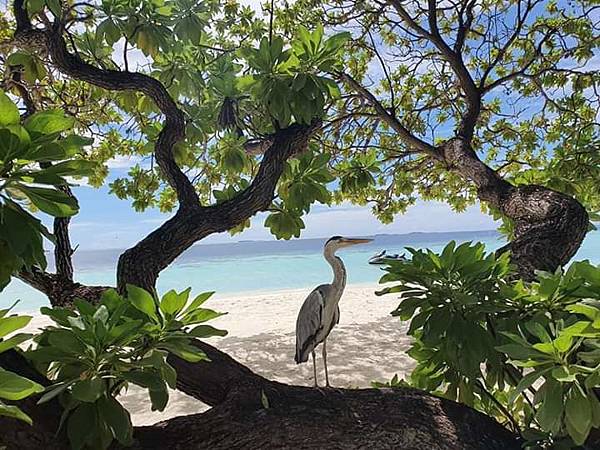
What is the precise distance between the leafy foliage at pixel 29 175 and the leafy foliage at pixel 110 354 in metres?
0.14

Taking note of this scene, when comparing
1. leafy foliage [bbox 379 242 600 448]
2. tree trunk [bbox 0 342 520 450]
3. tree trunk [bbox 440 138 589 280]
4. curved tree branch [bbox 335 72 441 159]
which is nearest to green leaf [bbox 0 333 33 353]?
tree trunk [bbox 0 342 520 450]

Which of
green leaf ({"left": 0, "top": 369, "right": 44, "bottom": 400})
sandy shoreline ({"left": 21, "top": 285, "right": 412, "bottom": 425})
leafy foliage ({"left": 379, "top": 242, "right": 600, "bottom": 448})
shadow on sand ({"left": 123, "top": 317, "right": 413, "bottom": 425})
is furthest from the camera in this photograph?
sandy shoreline ({"left": 21, "top": 285, "right": 412, "bottom": 425})

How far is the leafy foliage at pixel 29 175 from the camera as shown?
27.2 inches

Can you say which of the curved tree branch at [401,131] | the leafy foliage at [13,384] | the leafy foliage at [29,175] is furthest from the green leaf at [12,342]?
the curved tree branch at [401,131]

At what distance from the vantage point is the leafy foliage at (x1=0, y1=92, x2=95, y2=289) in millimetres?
692

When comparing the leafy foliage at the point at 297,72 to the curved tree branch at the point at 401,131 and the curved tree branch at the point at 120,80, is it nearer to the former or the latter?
the curved tree branch at the point at 120,80

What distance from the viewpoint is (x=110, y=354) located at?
0.78 meters

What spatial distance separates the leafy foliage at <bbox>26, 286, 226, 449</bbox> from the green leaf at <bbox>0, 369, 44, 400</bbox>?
97 millimetres

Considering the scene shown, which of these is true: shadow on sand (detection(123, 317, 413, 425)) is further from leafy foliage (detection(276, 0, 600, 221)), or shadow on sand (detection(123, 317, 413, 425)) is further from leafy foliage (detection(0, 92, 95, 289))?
leafy foliage (detection(0, 92, 95, 289))

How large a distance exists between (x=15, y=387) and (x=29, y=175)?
30 centimetres

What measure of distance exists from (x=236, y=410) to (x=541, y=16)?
3661 mm

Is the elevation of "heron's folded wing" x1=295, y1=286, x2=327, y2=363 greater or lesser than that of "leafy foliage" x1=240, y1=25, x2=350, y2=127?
lesser

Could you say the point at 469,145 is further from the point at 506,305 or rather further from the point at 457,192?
the point at 457,192

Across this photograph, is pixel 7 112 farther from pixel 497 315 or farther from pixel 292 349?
pixel 292 349
